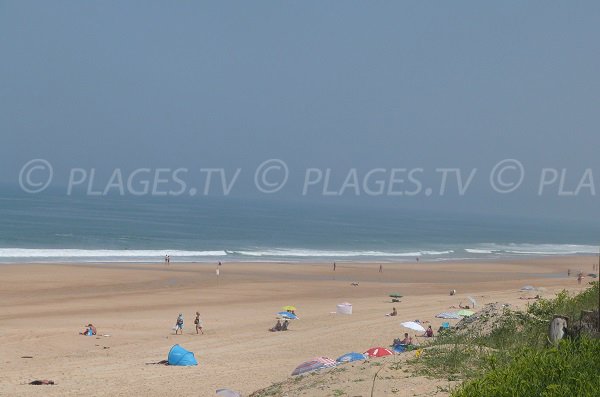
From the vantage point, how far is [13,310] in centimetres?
2805

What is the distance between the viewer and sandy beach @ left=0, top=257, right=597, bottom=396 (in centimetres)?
1577

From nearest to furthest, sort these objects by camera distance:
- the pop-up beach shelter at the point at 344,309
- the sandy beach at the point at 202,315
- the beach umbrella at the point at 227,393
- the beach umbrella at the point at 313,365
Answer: the beach umbrella at the point at 227,393 < the beach umbrella at the point at 313,365 < the sandy beach at the point at 202,315 < the pop-up beach shelter at the point at 344,309

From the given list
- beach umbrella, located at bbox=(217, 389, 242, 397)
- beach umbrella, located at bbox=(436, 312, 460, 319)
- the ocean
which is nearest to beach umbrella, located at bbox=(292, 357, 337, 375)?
beach umbrella, located at bbox=(217, 389, 242, 397)

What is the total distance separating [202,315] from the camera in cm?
2759

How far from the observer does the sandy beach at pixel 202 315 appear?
51.7 ft

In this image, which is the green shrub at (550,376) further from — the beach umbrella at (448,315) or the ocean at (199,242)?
the ocean at (199,242)

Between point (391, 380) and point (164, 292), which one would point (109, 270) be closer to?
point (164, 292)

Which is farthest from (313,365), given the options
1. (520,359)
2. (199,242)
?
(199,242)

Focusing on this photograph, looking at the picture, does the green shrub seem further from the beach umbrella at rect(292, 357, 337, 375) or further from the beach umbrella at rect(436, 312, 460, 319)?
the beach umbrella at rect(436, 312, 460, 319)

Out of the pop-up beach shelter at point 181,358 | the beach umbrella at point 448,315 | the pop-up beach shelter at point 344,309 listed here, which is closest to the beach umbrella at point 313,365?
the pop-up beach shelter at point 181,358

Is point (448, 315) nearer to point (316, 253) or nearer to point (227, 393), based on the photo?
point (227, 393)

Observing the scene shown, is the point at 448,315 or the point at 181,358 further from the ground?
the point at 448,315

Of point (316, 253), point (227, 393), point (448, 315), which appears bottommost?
point (227, 393)

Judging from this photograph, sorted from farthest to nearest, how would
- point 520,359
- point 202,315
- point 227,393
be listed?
1. point 202,315
2. point 227,393
3. point 520,359
